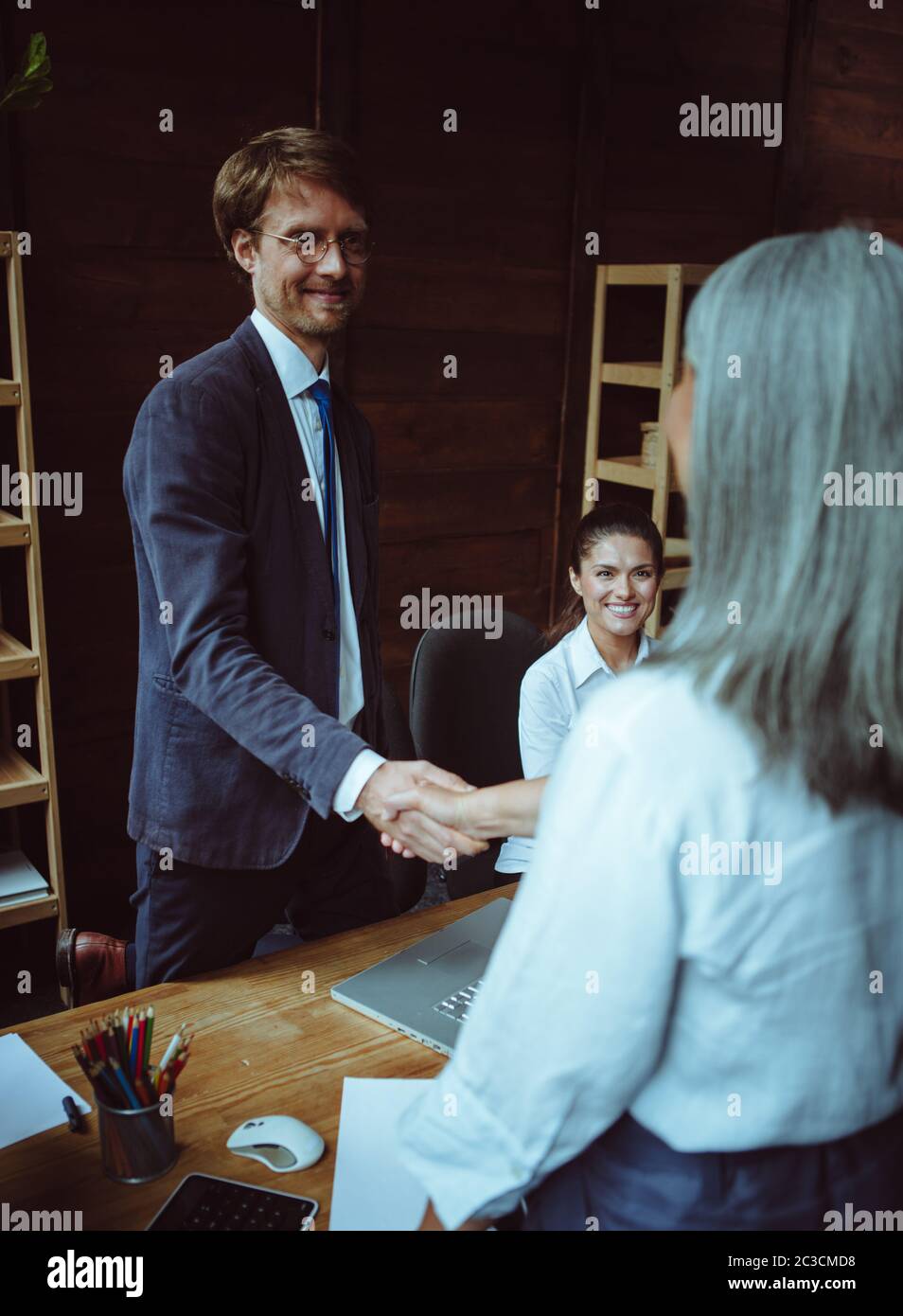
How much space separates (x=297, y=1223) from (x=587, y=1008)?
44 cm

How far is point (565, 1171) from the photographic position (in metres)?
0.94

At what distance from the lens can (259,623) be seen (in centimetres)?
178

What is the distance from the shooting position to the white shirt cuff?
1585mm

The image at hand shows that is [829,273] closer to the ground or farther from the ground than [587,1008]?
farther from the ground

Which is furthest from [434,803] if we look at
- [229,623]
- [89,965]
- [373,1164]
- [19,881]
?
[19,881]

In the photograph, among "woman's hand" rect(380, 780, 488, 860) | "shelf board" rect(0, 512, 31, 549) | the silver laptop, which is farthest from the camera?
"shelf board" rect(0, 512, 31, 549)

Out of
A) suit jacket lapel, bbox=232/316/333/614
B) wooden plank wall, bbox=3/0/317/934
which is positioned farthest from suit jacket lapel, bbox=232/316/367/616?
wooden plank wall, bbox=3/0/317/934

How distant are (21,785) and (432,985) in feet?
4.59

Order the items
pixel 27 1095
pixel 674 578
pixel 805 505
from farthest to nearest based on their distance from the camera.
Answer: pixel 674 578 < pixel 27 1095 < pixel 805 505

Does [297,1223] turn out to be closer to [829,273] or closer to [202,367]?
[829,273]

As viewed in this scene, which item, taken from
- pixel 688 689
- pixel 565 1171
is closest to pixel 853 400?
pixel 688 689

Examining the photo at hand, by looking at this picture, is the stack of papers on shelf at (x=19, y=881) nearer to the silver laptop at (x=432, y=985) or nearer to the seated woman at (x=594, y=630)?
the seated woman at (x=594, y=630)

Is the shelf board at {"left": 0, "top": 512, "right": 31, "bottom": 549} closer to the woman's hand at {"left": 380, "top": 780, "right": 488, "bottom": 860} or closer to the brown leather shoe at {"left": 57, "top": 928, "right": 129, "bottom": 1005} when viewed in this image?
the brown leather shoe at {"left": 57, "top": 928, "right": 129, "bottom": 1005}

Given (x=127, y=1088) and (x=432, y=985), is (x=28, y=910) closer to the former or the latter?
(x=432, y=985)
